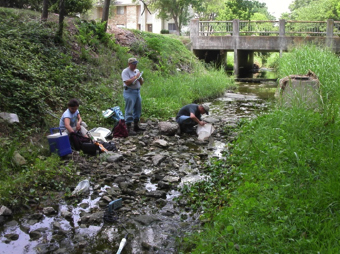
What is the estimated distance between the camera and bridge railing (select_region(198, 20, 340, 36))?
906 inches

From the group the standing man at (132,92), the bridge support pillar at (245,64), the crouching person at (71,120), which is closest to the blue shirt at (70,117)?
the crouching person at (71,120)

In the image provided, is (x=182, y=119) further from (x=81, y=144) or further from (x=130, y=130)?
(x=81, y=144)

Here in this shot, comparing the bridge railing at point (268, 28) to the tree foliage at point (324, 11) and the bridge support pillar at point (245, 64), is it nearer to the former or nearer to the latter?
the bridge support pillar at point (245, 64)

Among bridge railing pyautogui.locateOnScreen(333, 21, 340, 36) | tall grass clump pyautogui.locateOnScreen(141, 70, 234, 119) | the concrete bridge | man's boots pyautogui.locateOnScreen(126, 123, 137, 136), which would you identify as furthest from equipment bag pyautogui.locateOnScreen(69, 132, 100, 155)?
bridge railing pyautogui.locateOnScreen(333, 21, 340, 36)

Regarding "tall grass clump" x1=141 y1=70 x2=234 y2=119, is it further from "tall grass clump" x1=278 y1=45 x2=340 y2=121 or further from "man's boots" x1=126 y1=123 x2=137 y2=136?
"tall grass clump" x1=278 y1=45 x2=340 y2=121

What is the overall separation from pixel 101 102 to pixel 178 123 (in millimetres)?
2715

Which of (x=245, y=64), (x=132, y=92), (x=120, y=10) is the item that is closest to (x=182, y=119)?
(x=132, y=92)

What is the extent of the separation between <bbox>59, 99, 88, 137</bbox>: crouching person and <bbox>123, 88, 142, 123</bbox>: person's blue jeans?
173cm

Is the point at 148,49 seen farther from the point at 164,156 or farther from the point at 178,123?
the point at 164,156

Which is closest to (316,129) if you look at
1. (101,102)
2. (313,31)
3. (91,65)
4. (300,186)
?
(300,186)

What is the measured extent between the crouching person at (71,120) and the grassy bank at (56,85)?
0.56 m

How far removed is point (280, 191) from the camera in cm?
447

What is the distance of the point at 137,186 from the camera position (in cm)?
612

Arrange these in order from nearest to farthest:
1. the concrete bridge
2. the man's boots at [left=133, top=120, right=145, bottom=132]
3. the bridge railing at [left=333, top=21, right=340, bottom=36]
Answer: the man's boots at [left=133, top=120, right=145, bottom=132]
the concrete bridge
the bridge railing at [left=333, top=21, right=340, bottom=36]
